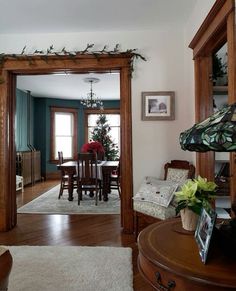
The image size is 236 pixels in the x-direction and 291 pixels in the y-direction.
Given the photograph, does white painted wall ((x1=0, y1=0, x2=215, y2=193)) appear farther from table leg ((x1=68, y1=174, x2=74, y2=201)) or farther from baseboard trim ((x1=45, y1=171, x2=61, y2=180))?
baseboard trim ((x1=45, y1=171, x2=61, y2=180))

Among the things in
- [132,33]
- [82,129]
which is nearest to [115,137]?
[82,129]

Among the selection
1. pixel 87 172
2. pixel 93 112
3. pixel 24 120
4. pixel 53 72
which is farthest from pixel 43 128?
pixel 53 72

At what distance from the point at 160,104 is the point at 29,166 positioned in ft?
16.0

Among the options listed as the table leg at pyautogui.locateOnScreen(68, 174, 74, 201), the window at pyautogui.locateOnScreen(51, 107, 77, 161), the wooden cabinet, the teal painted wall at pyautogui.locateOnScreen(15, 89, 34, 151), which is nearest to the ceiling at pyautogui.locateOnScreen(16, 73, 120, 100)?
the teal painted wall at pyautogui.locateOnScreen(15, 89, 34, 151)

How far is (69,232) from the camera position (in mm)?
3334

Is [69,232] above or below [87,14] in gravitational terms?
below

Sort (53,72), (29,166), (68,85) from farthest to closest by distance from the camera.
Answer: (29,166)
(68,85)
(53,72)

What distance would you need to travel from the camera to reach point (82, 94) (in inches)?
304

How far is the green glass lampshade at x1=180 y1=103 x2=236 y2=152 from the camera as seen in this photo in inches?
32.6

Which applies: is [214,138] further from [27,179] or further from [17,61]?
[27,179]

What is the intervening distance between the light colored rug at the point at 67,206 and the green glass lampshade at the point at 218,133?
353cm

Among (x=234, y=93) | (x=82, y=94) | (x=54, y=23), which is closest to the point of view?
(x=234, y=93)

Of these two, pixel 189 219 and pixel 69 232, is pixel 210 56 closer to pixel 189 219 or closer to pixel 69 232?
pixel 189 219

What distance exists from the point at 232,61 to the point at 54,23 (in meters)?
2.34
